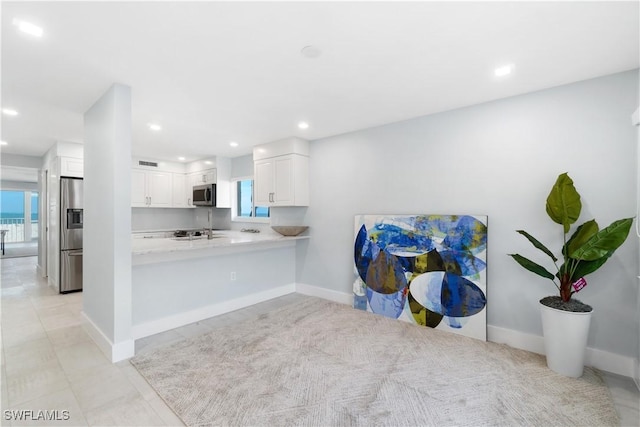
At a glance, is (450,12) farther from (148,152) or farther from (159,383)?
(148,152)

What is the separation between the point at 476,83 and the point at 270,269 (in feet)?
11.9

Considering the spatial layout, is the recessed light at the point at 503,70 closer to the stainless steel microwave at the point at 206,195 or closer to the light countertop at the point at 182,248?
the light countertop at the point at 182,248

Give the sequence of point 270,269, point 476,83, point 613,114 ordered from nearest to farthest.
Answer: point 613,114 → point 476,83 → point 270,269

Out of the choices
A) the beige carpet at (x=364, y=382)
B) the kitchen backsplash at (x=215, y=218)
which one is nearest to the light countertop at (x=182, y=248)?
the beige carpet at (x=364, y=382)

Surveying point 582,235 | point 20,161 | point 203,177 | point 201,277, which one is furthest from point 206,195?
point 582,235

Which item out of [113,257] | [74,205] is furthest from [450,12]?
[74,205]

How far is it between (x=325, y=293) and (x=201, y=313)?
1804 mm

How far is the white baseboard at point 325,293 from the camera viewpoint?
13.9 ft

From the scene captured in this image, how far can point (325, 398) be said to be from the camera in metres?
2.09

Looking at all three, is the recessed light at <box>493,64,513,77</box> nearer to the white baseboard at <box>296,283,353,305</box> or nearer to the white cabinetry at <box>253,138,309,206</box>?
the white cabinetry at <box>253,138,309,206</box>

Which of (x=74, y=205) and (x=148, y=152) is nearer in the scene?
(x=74, y=205)

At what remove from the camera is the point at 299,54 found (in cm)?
215

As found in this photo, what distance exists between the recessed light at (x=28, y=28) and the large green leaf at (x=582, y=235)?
418cm

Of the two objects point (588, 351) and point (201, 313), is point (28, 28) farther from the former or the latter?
point (588, 351)
